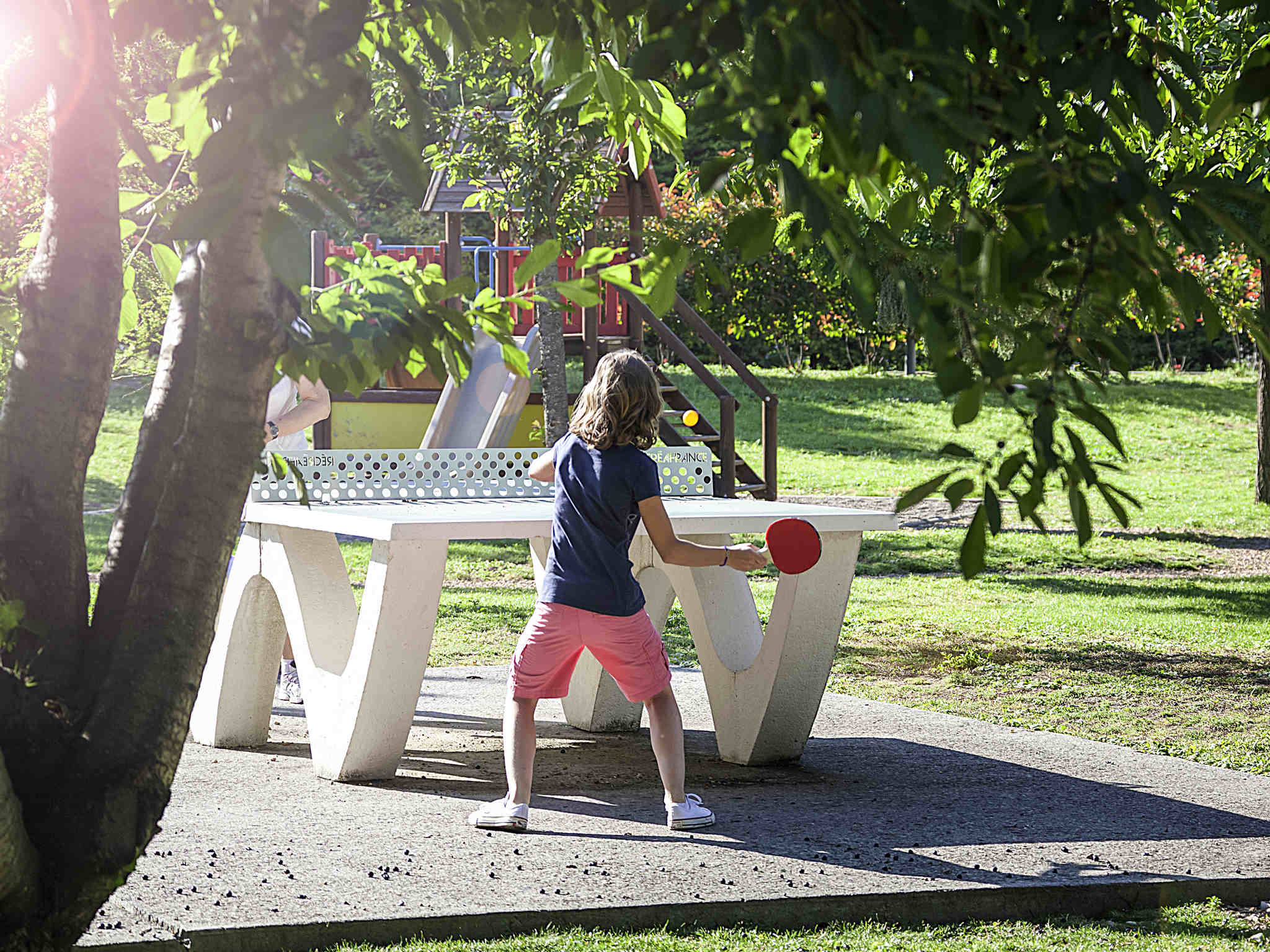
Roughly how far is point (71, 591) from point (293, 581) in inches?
133

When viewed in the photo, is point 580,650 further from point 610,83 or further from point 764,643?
point 610,83

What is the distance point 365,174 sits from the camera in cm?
198

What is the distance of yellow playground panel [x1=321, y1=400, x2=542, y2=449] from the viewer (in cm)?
1628

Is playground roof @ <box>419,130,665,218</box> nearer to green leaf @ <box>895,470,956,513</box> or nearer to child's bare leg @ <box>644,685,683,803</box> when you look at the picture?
child's bare leg @ <box>644,685,683,803</box>

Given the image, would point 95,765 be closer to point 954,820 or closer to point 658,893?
point 658,893

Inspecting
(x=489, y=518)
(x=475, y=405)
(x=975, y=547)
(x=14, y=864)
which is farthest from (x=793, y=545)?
(x=475, y=405)

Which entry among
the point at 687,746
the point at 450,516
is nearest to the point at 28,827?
the point at 450,516

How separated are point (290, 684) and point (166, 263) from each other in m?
5.33

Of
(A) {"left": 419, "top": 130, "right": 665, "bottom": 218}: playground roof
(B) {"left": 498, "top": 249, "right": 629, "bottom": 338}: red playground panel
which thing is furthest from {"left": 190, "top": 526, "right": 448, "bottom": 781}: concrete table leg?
(B) {"left": 498, "top": 249, "right": 629, "bottom": 338}: red playground panel

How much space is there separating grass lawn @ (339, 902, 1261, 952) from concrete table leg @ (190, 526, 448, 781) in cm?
174

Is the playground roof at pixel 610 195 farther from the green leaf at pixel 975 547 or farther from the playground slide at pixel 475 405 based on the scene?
the green leaf at pixel 975 547

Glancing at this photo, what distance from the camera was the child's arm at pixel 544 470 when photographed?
17.5ft

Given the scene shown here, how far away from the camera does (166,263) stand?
8.50 ft

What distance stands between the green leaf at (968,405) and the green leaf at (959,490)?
0.22ft
